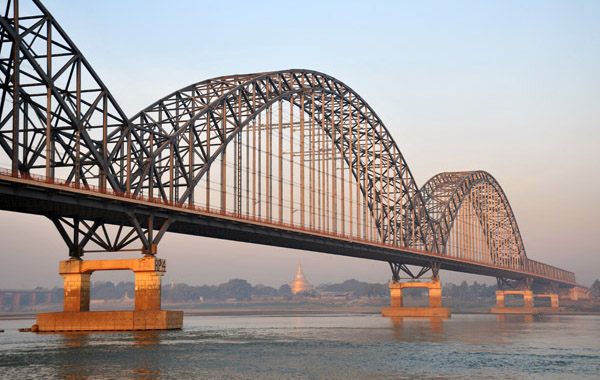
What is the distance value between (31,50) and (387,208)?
83667 millimetres

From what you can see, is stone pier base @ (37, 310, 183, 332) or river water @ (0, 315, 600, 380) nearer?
river water @ (0, 315, 600, 380)

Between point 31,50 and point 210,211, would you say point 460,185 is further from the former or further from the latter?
point 31,50

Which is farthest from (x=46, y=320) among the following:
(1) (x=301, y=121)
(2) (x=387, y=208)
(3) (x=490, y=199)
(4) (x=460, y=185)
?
(3) (x=490, y=199)

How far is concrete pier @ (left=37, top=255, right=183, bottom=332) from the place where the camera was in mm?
63719

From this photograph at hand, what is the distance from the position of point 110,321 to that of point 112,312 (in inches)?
33.0

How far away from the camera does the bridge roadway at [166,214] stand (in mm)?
56125

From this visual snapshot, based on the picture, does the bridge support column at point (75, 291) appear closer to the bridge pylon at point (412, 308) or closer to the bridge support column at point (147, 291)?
the bridge support column at point (147, 291)

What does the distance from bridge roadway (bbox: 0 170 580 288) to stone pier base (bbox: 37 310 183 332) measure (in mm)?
8501

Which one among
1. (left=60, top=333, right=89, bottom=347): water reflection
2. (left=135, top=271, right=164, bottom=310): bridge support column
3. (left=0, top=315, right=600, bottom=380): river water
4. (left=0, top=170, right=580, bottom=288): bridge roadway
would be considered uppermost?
(left=0, top=170, right=580, bottom=288): bridge roadway

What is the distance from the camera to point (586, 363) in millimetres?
45281

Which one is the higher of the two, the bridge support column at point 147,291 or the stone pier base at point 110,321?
the bridge support column at point 147,291

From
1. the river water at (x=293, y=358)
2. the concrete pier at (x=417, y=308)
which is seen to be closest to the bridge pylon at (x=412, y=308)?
the concrete pier at (x=417, y=308)

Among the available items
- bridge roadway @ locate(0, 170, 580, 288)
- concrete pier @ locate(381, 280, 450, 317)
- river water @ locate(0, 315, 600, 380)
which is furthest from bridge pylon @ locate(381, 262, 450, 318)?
river water @ locate(0, 315, 600, 380)

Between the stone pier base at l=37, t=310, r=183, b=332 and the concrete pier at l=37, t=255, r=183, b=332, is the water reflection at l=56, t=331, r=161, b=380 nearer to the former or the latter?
the stone pier base at l=37, t=310, r=183, b=332
